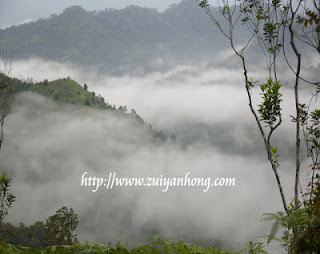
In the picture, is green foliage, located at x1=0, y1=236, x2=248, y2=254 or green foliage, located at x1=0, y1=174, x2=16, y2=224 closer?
green foliage, located at x1=0, y1=236, x2=248, y2=254

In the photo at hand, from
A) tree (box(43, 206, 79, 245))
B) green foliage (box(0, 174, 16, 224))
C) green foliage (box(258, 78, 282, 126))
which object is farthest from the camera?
tree (box(43, 206, 79, 245))

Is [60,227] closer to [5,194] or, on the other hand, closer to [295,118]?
[5,194]

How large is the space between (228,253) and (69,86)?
175495mm

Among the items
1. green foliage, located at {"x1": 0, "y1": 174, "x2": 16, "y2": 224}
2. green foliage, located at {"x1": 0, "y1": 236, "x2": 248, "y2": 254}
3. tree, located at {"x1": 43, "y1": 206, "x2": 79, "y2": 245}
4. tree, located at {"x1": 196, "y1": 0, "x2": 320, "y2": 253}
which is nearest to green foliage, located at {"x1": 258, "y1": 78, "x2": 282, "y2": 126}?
tree, located at {"x1": 196, "y1": 0, "x2": 320, "y2": 253}

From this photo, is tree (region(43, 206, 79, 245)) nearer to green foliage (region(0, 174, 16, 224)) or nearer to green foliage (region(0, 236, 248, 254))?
green foliage (region(0, 174, 16, 224))

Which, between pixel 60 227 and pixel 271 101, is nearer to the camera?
pixel 271 101

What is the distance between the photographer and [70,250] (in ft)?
5.29

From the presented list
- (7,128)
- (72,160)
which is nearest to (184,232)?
(72,160)

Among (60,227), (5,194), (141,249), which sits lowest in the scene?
(60,227)

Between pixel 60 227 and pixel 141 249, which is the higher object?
pixel 141 249

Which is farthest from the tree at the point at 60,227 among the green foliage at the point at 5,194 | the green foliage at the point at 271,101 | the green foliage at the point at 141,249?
the green foliage at the point at 141,249

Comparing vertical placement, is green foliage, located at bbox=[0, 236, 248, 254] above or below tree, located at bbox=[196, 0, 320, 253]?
below

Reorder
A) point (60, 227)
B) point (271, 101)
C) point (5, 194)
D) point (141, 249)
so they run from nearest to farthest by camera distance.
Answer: point (141, 249)
point (271, 101)
point (5, 194)
point (60, 227)

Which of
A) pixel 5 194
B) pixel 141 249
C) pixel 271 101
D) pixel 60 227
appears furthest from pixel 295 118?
pixel 60 227
